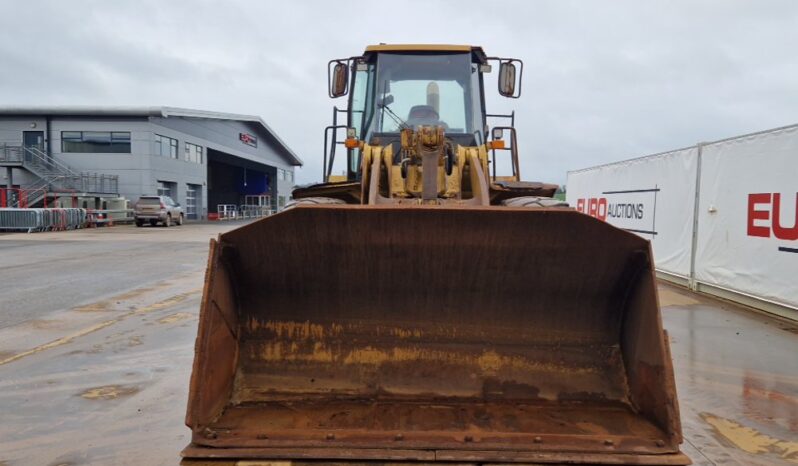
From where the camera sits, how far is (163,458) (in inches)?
135

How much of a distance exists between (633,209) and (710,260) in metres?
3.38

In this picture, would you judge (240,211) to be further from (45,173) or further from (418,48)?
(418,48)

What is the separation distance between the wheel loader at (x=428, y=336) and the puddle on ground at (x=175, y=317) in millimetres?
4074

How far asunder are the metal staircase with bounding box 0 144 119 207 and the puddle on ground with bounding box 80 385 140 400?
104ft

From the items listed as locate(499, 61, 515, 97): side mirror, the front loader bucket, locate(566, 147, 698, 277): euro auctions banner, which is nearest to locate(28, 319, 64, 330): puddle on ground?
the front loader bucket

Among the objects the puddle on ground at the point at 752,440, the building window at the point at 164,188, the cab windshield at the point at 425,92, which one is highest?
the cab windshield at the point at 425,92

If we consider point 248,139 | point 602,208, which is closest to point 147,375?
point 602,208

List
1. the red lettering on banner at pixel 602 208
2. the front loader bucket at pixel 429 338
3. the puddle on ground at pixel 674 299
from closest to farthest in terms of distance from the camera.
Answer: the front loader bucket at pixel 429 338
the puddle on ground at pixel 674 299
the red lettering on banner at pixel 602 208

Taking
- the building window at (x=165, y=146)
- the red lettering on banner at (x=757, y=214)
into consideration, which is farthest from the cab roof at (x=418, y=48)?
the building window at (x=165, y=146)

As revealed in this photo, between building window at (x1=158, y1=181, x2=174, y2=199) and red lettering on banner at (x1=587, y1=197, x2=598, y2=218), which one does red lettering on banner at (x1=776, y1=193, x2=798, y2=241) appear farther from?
building window at (x1=158, y1=181, x2=174, y2=199)

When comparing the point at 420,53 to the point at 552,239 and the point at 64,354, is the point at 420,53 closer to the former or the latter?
the point at 552,239

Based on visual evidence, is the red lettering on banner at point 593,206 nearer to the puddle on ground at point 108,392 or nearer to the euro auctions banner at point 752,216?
the euro auctions banner at point 752,216

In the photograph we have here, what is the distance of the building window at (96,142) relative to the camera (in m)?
34.5

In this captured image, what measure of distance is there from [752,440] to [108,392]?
4.74 meters
